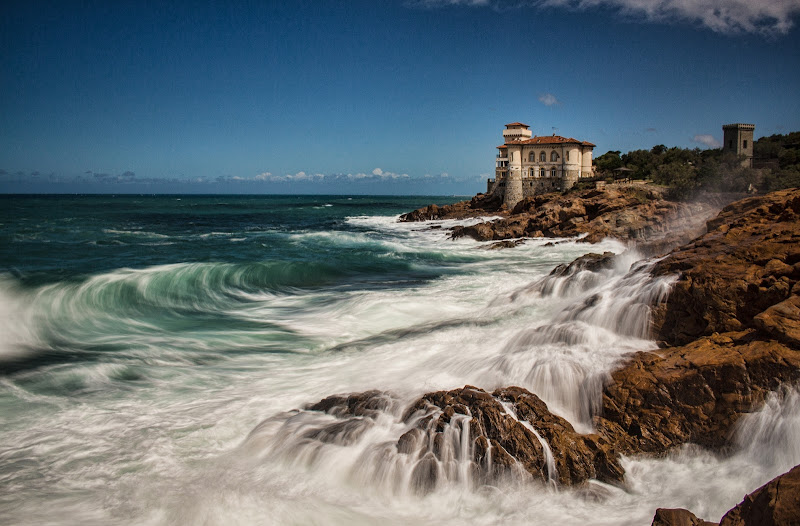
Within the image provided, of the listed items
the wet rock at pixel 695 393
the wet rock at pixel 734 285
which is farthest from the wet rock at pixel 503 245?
the wet rock at pixel 695 393

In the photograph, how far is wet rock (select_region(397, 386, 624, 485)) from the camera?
258 inches

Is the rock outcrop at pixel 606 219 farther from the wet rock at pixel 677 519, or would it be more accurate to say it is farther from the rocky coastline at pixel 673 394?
the wet rock at pixel 677 519

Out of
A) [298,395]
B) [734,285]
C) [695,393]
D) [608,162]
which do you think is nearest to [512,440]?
[695,393]

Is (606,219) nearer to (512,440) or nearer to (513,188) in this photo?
(513,188)

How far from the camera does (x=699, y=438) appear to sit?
22.5 ft

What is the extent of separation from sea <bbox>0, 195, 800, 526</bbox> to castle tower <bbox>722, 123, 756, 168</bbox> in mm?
41556

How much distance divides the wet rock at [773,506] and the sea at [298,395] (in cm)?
177

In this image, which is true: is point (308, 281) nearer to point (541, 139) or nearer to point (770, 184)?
point (770, 184)

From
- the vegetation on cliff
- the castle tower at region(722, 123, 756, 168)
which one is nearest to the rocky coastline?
the vegetation on cliff

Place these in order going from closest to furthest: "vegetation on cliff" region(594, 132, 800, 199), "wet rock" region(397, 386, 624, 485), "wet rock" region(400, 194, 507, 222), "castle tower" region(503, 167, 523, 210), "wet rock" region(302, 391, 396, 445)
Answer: "wet rock" region(397, 386, 624, 485)
"wet rock" region(302, 391, 396, 445)
"vegetation on cliff" region(594, 132, 800, 199)
"castle tower" region(503, 167, 523, 210)
"wet rock" region(400, 194, 507, 222)

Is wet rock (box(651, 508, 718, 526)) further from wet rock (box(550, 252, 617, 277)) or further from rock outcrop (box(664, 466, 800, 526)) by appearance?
wet rock (box(550, 252, 617, 277))

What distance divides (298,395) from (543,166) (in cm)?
5528

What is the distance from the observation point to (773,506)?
3889mm

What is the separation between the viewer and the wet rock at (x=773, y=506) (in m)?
3.77
